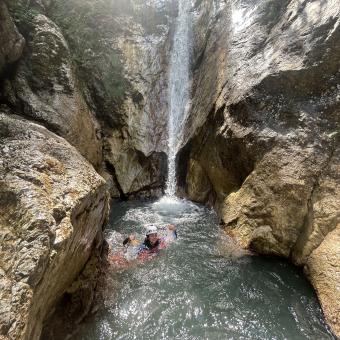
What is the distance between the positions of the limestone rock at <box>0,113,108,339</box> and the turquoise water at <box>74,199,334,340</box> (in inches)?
41.0

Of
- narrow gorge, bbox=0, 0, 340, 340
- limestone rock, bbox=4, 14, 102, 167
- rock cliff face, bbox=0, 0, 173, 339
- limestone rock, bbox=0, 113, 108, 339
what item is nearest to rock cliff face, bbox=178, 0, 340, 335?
narrow gorge, bbox=0, 0, 340, 340

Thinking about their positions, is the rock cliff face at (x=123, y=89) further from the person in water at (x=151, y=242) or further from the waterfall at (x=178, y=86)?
the person in water at (x=151, y=242)

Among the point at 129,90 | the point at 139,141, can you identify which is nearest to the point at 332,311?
the point at 139,141

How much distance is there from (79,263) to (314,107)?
19.5 feet

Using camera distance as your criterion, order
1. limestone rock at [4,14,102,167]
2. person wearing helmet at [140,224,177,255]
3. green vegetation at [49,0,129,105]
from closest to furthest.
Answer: person wearing helmet at [140,224,177,255] → limestone rock at [4,14,102,167] → green vegetation at [49,0,129,105]

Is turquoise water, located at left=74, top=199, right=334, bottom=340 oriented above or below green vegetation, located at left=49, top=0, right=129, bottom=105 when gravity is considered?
below

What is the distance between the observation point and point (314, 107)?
21.7 ft

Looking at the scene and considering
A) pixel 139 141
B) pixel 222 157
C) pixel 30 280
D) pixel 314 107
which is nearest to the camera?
pixel 30 280

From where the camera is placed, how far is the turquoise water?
453cm

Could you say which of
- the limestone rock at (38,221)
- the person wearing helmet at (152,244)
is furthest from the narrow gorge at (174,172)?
the person wearing helmet at (152,244)

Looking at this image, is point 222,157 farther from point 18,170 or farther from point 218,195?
point 18,170

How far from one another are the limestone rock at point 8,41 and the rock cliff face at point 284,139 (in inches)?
224

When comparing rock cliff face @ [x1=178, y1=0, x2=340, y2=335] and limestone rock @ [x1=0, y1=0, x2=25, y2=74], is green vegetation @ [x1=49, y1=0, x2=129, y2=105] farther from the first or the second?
rock cliff face @ [x1=178, y1=0, x2=340, y2=335]

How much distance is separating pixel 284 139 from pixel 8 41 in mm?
6792
